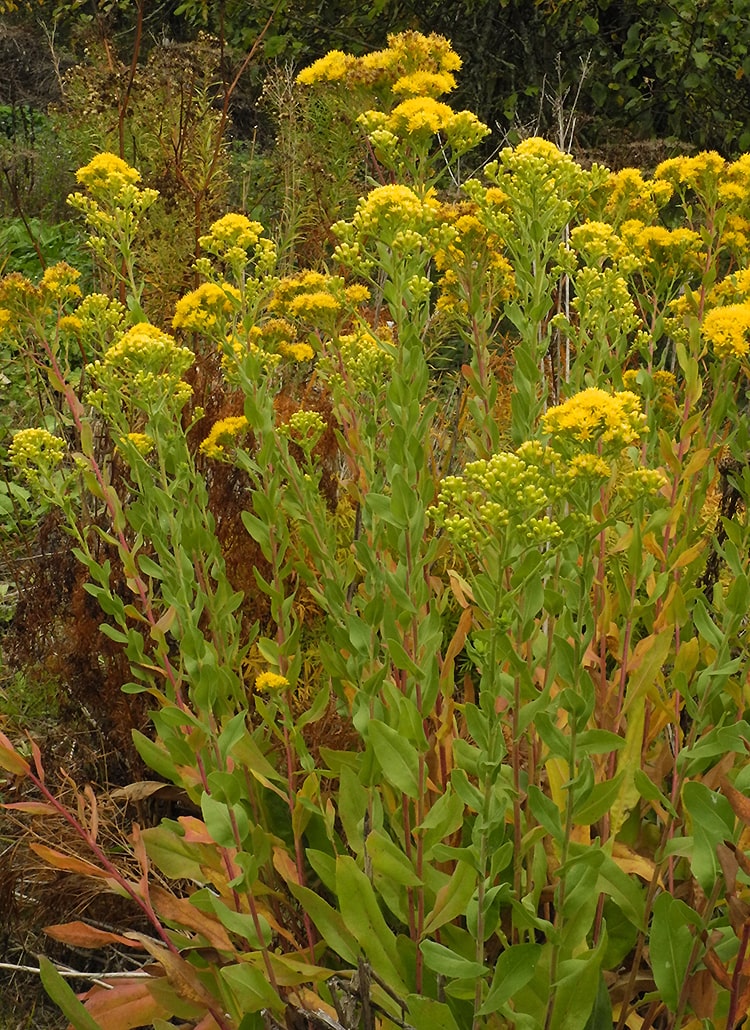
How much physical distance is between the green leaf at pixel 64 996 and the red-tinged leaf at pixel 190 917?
0.20m

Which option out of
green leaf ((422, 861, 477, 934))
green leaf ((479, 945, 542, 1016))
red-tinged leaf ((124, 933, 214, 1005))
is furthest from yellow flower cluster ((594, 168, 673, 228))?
red-tinged leaf ((124, 933, 214, 1005))

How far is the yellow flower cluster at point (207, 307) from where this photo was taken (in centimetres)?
202

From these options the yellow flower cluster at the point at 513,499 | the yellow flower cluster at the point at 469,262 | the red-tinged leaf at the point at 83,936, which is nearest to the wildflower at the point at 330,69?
the yellow flower cluster at the point at 469,262

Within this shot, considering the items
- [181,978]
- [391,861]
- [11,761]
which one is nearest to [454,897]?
[391,861]

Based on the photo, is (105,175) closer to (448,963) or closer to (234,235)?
(234,235)

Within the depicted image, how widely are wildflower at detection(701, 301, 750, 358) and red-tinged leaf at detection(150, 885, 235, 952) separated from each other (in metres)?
1.27

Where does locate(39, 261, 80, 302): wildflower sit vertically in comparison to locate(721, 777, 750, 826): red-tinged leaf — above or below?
above

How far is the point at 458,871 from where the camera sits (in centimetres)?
151

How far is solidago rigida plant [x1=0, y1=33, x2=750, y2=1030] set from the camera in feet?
4.63

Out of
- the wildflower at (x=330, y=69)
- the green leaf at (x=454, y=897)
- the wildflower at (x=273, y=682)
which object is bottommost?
the green leaf at (x=454, y=897)

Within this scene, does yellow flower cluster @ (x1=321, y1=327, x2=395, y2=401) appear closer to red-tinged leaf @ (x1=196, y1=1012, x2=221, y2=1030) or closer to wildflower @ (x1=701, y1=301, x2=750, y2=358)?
wildflower @ (x1=701, y1=301, x2=750, y2=358)

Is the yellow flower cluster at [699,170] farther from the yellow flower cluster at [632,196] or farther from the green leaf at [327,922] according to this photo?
the green leaf at [327,922]

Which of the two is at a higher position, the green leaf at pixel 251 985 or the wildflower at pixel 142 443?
the wildflower at pixel 142 443

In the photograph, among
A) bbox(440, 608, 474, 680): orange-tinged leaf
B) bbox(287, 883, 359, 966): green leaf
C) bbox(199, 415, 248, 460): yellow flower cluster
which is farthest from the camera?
bbox(199, 415, 248, 460): yellow flower cluster
